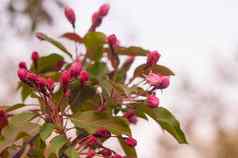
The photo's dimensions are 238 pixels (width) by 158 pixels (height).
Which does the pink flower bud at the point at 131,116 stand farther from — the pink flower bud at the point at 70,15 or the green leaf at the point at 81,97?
the pink flower bud at the point at 70,15

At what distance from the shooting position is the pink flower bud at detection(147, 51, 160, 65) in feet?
5.16

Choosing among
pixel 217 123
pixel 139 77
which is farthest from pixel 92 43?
pixel 217 123

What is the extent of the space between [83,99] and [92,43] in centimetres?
17

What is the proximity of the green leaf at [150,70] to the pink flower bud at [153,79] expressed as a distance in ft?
0.17

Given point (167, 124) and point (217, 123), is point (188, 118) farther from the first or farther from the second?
point (167, 124)

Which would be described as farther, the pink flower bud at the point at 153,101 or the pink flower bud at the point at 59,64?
the pink flower bud at the point at 59,64

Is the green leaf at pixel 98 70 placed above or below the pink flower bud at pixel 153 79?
above

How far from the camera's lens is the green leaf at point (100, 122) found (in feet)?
4.72

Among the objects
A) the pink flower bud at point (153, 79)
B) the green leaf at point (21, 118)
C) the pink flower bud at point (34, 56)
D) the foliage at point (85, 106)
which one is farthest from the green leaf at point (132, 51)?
the green leaf at point (21, 118)

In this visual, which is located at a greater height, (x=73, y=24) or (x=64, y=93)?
(x=73, y=24)

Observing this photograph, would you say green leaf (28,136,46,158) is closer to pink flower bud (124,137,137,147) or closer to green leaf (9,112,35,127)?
green leaf (9,112,35,127)

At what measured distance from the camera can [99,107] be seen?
1.55 m

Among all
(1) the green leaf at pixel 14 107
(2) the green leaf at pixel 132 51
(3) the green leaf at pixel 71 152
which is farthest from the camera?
(2) the green leaf at pixel 132 51

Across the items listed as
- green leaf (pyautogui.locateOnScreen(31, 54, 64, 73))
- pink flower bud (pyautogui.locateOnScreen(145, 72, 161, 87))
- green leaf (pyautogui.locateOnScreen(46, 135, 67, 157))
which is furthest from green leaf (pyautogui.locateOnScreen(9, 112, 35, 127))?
pink flower bud (pyautogui.locateOnScreen(145, 72, 161, 87))
